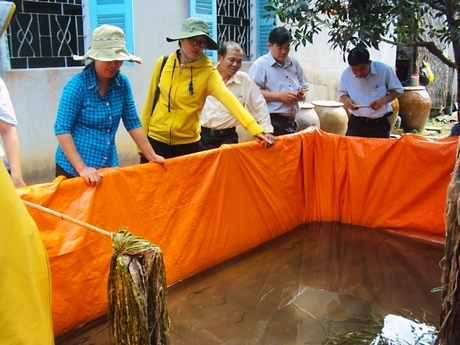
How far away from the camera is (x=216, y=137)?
4676 millimetres

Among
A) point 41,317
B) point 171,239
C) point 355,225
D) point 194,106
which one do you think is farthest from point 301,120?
point 41,317

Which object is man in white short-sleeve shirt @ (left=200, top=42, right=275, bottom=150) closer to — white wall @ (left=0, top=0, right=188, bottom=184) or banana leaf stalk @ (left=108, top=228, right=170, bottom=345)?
white wall @ (left=0, top=0, right=188, bottom=184)

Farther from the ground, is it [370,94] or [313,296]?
[370,94]

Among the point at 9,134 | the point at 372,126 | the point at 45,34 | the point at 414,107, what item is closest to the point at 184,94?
the point at 9,134

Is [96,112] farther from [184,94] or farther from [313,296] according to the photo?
[313,296]

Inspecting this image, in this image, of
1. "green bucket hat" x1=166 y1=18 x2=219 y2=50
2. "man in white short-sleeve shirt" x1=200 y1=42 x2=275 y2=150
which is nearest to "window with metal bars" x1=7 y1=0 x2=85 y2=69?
"man in white short-sleeve shirt" x1=200 y1=42 x2=275 y2=150

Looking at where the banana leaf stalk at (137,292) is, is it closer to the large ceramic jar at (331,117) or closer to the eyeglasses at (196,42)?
the eyeglasses at (196,42)

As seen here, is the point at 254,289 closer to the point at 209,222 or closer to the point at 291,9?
the point at 209,222

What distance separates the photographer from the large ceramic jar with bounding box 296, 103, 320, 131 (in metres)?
7.35

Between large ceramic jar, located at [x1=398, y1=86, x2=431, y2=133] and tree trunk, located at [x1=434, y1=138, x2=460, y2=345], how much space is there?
8534mm

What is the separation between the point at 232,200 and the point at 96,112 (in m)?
1.46

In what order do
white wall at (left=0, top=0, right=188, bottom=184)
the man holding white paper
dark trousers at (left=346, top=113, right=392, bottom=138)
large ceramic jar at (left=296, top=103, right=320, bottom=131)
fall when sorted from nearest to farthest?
white wall at (left=0, top=0, right=188, bottom=184)
the man holding white paper
dark trousers at (left=346, top=113, right=392, bottom=138)
large ceramic jar at (left=296, top=103, right=320, bottom=131)

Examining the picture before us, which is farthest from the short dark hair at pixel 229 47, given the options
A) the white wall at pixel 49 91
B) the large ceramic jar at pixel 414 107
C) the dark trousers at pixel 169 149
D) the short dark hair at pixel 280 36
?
the large ceramic jar at pixel 414 107

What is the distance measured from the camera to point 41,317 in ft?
4.62
